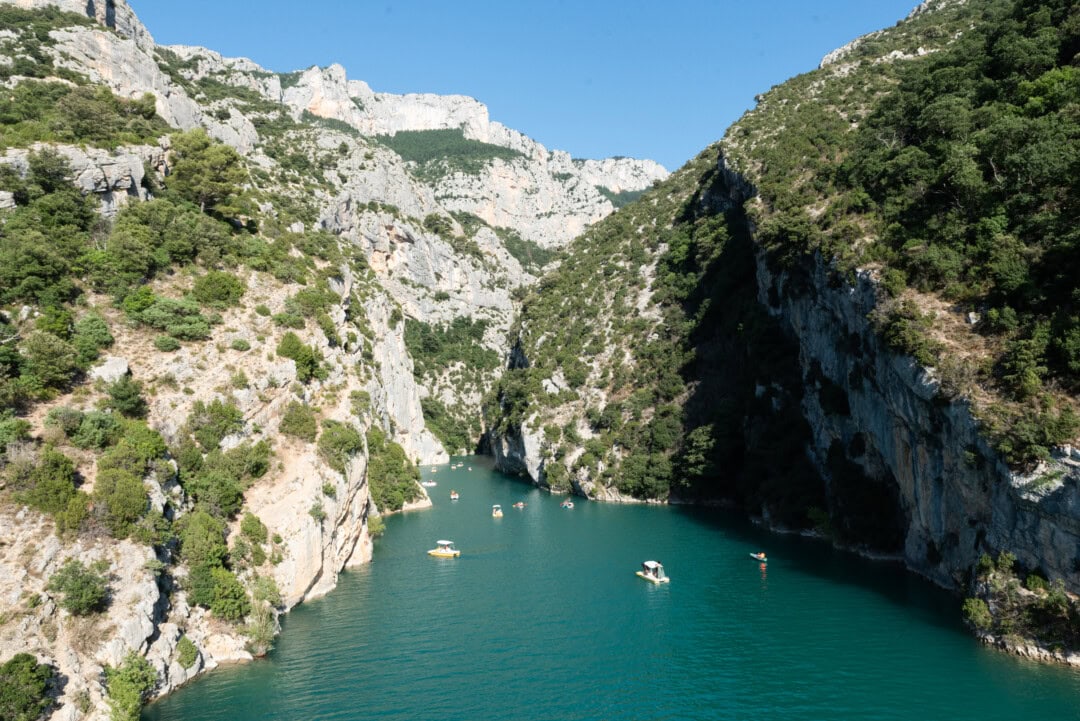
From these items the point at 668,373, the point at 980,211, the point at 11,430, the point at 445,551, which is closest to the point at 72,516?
the point at 11,430

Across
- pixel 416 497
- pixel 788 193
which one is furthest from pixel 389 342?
pixel 788 193

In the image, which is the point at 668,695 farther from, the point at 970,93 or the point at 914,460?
the point at 970,93

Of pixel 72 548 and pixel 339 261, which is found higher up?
pixel 339 261

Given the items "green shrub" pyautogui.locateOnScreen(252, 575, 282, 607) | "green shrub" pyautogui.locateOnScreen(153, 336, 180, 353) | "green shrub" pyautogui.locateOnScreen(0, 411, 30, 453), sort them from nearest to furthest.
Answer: "green shrub" pyautogui.locateOnScreen(0, 411, 30, 453) < "green shrub" pyautogui.locateOnScreen(252, 575, 282, 607) < "green shrub" pyautogui.locateOnScreen(153, 336, 180, 353)

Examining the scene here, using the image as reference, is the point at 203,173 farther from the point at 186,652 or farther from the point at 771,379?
the point at 771,379

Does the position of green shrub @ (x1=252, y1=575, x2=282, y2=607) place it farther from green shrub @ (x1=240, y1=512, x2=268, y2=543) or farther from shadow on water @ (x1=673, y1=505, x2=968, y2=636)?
shadow on water @ (x1=673, y1=505, x2=968, y2=636)

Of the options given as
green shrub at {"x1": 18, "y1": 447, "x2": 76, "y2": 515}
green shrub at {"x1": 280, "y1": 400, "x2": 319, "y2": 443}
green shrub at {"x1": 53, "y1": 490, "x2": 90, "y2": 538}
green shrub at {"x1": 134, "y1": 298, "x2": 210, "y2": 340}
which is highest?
green shrub at {"x1": 134, "y1": 298, "x2": 210, "y2": 340}

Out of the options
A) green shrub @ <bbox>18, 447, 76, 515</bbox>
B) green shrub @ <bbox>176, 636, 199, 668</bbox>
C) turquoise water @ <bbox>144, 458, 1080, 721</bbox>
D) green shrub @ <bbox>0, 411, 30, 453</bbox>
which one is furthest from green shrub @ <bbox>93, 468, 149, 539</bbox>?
turquoise water @ <bbox>144, 458, 1080, 721</bbox>
